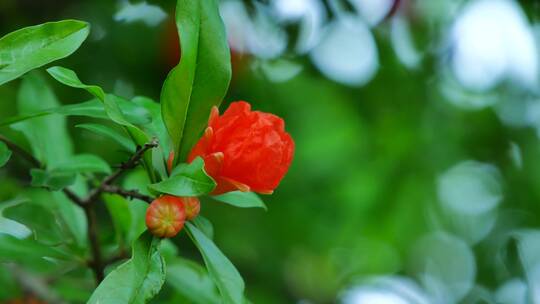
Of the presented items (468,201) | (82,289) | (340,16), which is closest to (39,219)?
(82,289)

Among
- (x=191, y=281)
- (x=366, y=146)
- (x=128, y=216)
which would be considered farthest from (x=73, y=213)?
(x=366, y=146)

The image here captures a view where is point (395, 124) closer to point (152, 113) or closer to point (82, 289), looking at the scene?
point (82, 289)

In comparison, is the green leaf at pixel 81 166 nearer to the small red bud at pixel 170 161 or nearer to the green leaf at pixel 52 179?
the green leaf at pixel 52 179

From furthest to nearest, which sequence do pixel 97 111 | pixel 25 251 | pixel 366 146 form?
pixel 366 146 → pixel 25 251 → pixel 97 111

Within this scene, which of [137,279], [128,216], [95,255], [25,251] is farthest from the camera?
[128,216]

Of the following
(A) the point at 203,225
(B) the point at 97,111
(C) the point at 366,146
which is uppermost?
(B) the point at 97,111

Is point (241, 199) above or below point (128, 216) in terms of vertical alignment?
above

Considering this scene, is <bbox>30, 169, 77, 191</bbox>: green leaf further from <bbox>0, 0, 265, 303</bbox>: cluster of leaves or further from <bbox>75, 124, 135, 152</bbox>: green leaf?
<bbox>75, 124, 135, 152</bbox>: green leaf

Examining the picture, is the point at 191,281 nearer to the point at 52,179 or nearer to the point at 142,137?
the point at 52,179
